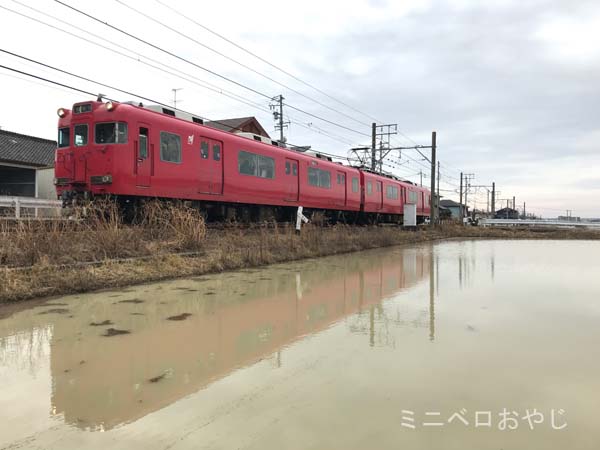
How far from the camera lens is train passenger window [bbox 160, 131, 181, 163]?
428 inches

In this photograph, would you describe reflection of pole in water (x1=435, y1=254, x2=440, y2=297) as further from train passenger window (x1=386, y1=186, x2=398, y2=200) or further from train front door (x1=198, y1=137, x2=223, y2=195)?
train passenger window (x1=386, y1=186, x2=398, y2=200)

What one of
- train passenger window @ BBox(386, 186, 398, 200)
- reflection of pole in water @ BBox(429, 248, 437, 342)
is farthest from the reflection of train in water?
train passenger window @ BBox(386, 186, 398, 200)

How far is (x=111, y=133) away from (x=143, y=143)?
2.22 ft

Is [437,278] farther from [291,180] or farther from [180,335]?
[291,180]

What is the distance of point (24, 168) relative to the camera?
72.1 feet

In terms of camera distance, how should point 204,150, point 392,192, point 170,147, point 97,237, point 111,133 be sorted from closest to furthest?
point 97,237 < point 111,133 < point 170,147 < point 204,150 < point 392,192

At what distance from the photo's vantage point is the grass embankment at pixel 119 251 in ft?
20.9

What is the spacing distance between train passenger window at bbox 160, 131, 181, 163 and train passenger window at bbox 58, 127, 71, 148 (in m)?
2.18

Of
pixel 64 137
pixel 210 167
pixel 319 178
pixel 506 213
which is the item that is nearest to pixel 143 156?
pixel 210 167

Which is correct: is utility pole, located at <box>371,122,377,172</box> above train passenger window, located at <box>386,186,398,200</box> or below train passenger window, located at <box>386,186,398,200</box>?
above

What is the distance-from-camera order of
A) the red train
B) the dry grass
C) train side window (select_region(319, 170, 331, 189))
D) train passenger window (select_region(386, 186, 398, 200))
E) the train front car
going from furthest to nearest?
1. train passenger window (select_region(386, 186, 398, 200))
2. train side window (select_region(319, 170, 331, 189))
3. the red train
4. the train front car
5. the dry grass

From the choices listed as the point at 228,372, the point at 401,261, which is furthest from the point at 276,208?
the point at 228,372

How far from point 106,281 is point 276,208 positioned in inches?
387

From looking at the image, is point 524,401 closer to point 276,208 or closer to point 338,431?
point 338,431
